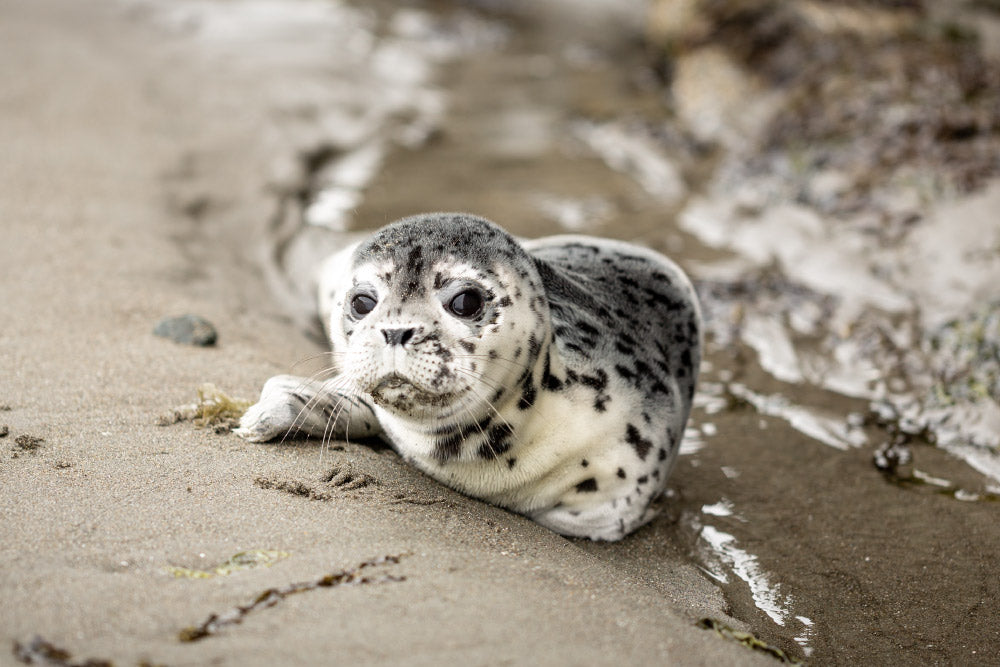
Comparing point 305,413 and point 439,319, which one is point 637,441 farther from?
point 305,413

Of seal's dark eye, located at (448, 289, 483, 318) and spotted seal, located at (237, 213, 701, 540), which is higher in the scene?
seal's dark eye, located at (448, 289, 483, 318)

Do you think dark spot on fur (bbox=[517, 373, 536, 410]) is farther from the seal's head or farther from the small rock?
the small rock

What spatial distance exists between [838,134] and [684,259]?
1923 millimetres

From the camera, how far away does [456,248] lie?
321 centimetres

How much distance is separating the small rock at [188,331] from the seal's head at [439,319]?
126cm

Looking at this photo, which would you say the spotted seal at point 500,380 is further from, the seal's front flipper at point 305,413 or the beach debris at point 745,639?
the beach debris at point 745,639

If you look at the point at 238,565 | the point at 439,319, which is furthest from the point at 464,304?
the point at 238,565

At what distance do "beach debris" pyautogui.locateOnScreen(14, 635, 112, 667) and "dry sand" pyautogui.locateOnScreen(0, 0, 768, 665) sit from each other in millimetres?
30

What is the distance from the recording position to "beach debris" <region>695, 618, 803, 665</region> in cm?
288

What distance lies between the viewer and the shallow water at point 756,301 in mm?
3561

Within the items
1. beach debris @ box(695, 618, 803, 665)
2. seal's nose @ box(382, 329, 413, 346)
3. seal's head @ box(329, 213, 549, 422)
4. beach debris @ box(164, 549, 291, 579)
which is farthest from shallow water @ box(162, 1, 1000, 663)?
beach debris @ box(164, 549, 291, 579)

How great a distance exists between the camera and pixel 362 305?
3.20 metres

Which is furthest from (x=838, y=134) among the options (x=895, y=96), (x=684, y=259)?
(x=684, y=259)

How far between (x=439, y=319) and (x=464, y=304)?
0.33 ft
